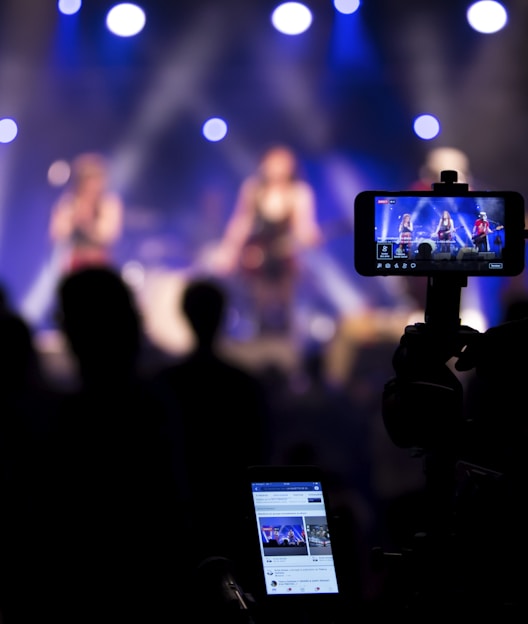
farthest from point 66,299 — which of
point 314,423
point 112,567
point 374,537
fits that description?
point 314,423

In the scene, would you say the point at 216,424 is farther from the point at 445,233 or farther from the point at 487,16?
the point at 487,16

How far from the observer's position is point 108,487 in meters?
1.53

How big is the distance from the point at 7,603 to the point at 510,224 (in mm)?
1011

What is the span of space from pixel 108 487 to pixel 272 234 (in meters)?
4.39

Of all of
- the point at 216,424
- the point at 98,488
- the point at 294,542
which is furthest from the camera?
the point at 216,424

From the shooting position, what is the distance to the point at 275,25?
5754 millimetres

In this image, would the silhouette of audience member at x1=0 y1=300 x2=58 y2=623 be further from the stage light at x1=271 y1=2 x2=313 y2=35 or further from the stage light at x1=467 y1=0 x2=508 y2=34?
the stage light at x1=467 y1=0 x2=508 y2=34

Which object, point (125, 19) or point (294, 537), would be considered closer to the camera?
point (294, 537)

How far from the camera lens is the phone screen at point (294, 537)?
4.29ft

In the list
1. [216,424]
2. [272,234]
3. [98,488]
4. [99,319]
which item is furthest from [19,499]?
[272,234]

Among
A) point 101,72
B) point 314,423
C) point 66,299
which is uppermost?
point 101,72

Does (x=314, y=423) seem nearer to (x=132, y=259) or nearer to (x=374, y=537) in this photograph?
(x=374, y=537)

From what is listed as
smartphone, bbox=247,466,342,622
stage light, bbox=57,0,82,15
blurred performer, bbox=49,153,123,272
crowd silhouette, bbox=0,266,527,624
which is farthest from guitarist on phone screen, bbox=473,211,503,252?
stage light, bbox=57,0,82,15

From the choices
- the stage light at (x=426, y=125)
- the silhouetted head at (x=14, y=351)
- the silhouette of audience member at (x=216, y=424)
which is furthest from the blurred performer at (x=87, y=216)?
the silhouetted head at (x=14, y=351)
